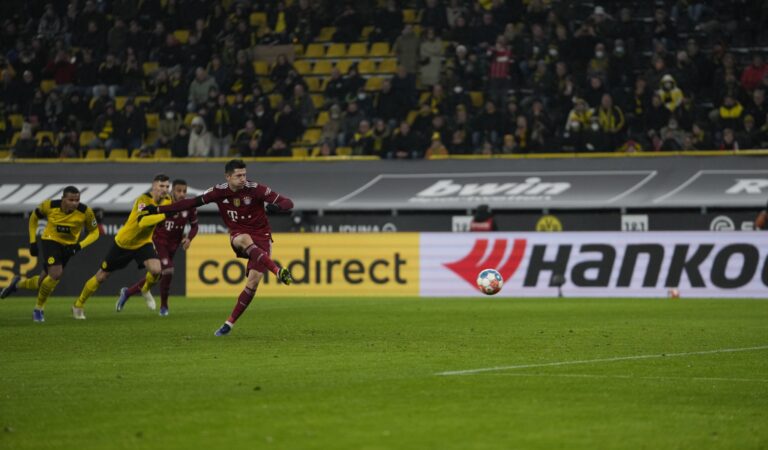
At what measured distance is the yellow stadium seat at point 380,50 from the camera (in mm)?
33438

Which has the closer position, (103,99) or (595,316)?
(595,316)

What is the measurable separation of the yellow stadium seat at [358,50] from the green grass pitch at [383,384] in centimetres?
1614

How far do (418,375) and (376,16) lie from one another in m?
23.5

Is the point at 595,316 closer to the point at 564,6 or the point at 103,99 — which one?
the point at 564,6

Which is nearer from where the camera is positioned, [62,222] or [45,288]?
[45,288]

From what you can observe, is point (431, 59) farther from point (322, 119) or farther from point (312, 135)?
point (312, 135)

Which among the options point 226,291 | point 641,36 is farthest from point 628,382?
point 641,36

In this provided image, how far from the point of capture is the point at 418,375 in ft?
35.5

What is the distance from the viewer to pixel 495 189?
1109 inches

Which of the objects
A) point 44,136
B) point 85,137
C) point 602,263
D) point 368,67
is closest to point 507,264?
point 602,263

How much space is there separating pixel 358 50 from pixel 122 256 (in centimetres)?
1495

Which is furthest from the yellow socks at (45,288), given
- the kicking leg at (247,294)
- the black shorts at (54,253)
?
the kicking leg at (247,294)

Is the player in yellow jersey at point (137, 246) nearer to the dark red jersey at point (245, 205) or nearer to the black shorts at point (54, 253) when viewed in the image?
the black shorts at point (54, 253)

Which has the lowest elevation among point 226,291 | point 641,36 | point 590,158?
point 226,291
